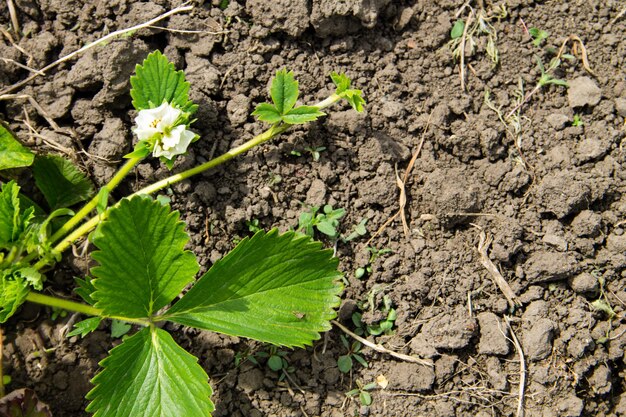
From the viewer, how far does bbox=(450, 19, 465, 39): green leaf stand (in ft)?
8.66

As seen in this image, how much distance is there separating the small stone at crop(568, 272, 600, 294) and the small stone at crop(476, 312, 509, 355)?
12.6 inches

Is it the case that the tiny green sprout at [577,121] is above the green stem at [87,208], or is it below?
above

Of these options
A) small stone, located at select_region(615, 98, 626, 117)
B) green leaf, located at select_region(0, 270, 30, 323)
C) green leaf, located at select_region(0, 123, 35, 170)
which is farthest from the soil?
green leaf, located at select_region(0, 270, 30, 323)

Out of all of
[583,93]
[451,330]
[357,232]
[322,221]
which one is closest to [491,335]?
[451,330]

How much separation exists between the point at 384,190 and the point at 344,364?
26.4 inches

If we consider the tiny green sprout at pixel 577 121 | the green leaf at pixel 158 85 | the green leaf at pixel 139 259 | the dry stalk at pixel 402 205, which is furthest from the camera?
the tiny green sprout at pixel 577 121

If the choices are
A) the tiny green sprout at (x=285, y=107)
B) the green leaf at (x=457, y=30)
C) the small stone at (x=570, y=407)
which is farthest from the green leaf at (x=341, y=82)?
the small stone at (x=570, y=407)

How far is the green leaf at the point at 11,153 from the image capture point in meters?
2.29

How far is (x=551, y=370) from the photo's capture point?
7.77ft

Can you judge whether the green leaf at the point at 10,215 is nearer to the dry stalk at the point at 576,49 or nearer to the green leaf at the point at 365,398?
the green leaf at the point at 365,398

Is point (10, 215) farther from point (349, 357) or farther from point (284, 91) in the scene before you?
point (349, 357)

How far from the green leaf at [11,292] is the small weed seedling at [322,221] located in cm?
97

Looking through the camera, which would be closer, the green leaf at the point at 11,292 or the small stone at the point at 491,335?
the green leaf at the point at 11,292

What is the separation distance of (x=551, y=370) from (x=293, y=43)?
62.1 inches
